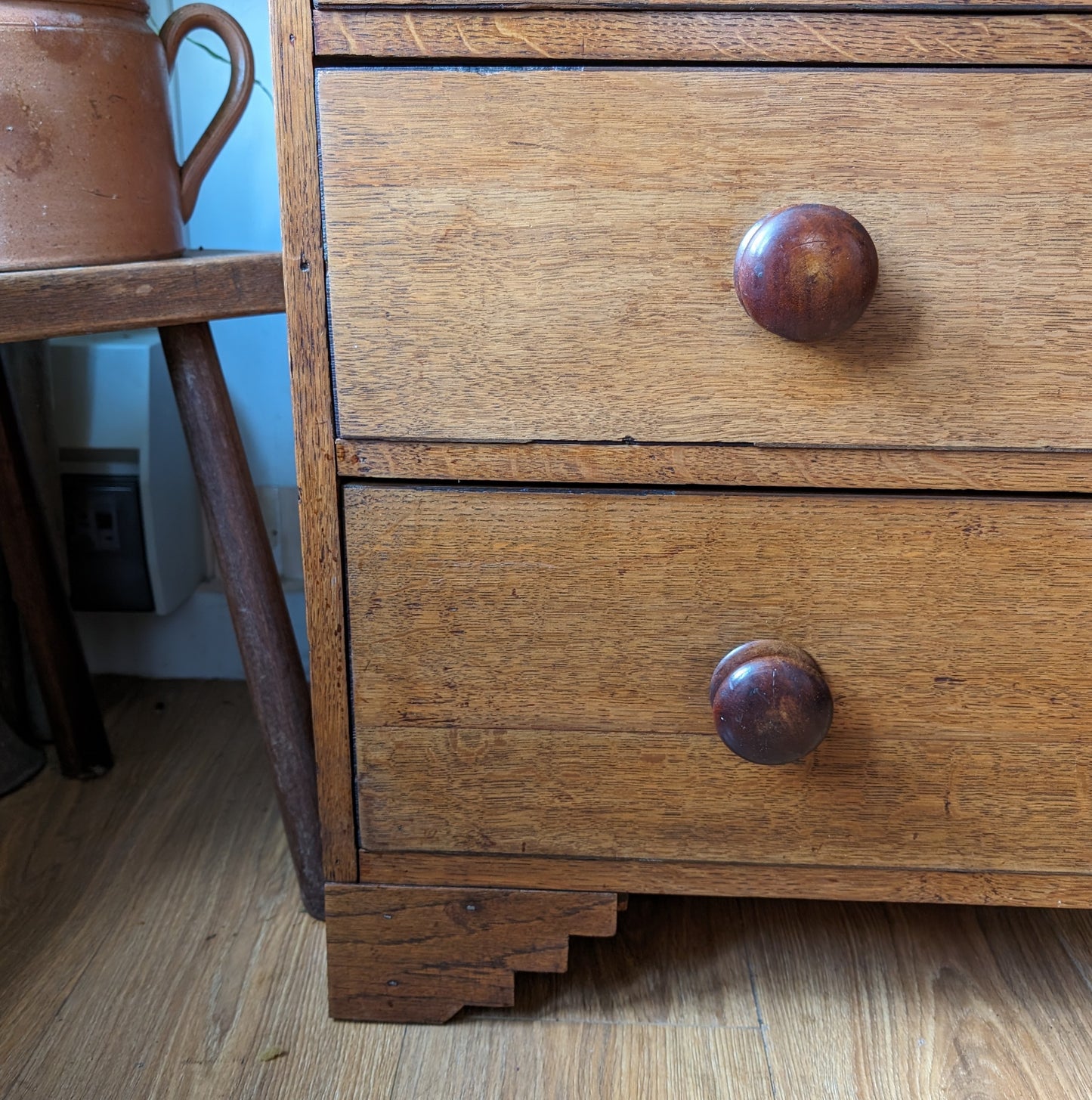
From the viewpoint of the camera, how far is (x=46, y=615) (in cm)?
85

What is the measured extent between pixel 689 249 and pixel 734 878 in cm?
35

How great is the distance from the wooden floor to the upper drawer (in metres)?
0.38

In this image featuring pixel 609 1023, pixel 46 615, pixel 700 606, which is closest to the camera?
pixel 700 606

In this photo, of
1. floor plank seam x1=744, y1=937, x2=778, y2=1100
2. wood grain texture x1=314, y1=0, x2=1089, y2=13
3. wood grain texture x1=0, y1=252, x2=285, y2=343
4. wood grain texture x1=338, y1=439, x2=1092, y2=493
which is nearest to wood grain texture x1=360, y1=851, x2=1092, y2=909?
floor plank seam x1=744, y1=937, x2=778, y2=1100

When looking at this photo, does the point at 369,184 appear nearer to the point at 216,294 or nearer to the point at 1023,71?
the point at 216,294

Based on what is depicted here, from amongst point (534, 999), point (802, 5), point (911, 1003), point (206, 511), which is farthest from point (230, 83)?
point (911, 1003)

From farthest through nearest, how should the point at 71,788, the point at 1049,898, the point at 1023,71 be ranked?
1. the point at 71,788
2. the point at 1049,898
3. the point at 1023,71

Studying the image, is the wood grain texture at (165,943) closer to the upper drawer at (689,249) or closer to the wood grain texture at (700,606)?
the wood grain texture at (700,606)

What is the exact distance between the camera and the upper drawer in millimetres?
476

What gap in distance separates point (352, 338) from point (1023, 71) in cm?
33

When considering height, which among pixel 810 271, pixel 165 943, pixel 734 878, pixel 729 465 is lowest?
pixel 165 943

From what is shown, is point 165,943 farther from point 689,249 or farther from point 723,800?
point 689,249

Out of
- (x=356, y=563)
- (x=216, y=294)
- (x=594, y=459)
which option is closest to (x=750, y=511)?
(x=594, y=459)

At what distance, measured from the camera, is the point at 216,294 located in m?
0.62
